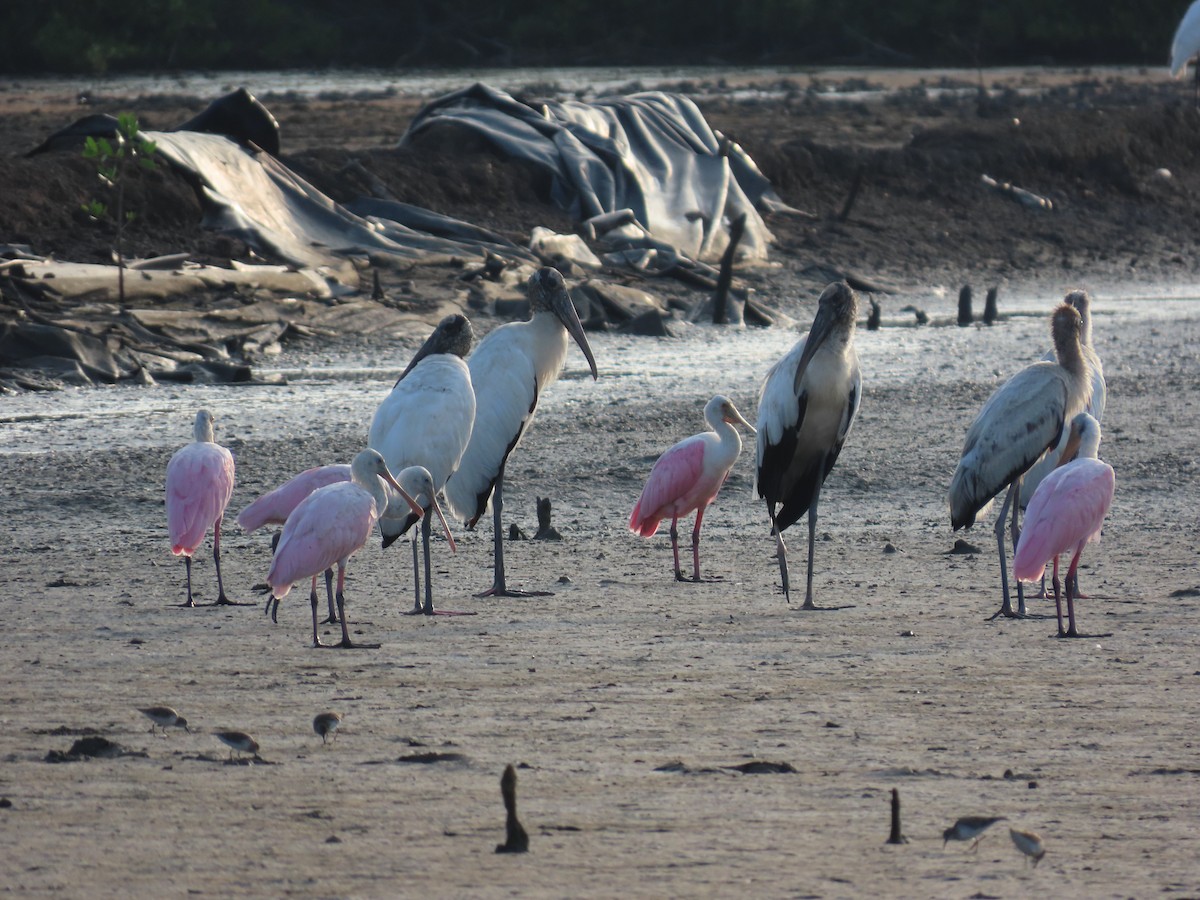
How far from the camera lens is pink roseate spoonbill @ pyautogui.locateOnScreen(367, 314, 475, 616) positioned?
845 centimetres

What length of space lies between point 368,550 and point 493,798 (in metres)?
4.83

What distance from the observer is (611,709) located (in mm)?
6484

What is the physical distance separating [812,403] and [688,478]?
74 centimetres

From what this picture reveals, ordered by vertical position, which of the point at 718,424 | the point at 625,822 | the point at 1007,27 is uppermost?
the point at 1007,27

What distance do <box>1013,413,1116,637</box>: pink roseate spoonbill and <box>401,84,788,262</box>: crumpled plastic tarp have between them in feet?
49.9

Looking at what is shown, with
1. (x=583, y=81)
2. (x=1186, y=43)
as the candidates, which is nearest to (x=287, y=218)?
(x=1186, y=43)

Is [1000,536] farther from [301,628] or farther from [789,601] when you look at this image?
[301,628]

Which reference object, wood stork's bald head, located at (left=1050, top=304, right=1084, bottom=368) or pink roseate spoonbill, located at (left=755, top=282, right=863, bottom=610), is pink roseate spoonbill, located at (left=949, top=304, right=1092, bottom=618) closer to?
wood stork's bald head, located at (left=1050, top=304, right=1084, bottom=368)

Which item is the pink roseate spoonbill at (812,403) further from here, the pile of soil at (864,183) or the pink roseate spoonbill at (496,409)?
the pile of soil at (864,183)

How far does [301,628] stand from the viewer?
26.3ft

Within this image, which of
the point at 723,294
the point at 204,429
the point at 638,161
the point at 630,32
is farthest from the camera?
the point at 630,32

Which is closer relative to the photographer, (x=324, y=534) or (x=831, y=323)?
(x=324, y=534)

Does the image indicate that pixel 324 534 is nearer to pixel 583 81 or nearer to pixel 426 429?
pixel 426 429

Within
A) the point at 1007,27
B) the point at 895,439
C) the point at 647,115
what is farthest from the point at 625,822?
the point at 1007,27
